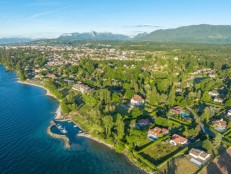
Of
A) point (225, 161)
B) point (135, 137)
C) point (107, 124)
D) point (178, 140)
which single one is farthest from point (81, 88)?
point (225, 161)

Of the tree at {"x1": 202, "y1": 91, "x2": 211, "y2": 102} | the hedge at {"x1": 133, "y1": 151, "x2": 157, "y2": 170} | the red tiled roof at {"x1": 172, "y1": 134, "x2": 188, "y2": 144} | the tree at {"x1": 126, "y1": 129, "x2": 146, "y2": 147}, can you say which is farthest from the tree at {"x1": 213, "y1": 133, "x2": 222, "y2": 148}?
the tree at {"x1": 202, "y1": 91, "x2": 211, "y2": 102}

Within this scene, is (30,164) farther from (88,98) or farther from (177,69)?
(177,69)

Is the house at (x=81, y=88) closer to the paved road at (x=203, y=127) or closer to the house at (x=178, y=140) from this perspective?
the paved road at (x=203, y=127)

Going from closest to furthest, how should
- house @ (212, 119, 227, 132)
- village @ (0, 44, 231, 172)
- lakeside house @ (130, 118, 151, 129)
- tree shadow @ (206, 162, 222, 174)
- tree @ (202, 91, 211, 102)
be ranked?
tree shadow @ (206, 162, 222, 174) < village @ (0, 44, 231, 172) < house @ (212, 119, 227, 132) < lakeside house @ (130, 118, 151, 129) < tree @ (202, 91, 211, 102)

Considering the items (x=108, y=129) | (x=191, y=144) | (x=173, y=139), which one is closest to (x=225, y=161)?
(x=191, y=144)

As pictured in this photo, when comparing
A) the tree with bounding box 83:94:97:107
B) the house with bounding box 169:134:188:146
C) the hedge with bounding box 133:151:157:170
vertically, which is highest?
the tree with bounding box 83:94:97:107

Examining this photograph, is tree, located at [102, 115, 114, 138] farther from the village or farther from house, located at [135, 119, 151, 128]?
house, located at [135, 119, 151, 128]
